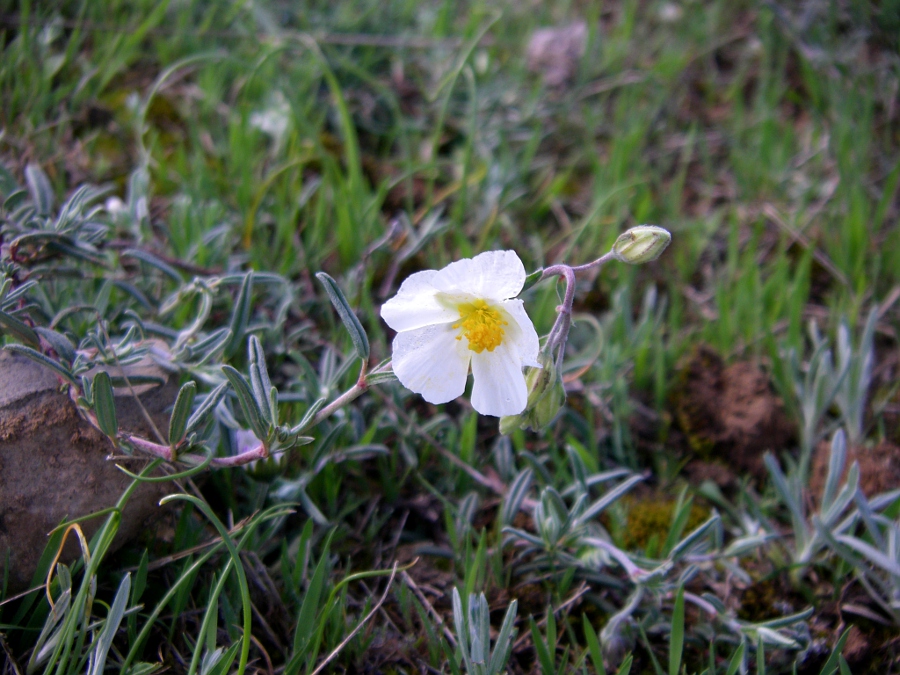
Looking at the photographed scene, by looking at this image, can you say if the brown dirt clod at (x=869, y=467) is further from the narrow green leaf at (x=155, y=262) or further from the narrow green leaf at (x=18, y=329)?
the narrow green leaf at (x=18, y=329)

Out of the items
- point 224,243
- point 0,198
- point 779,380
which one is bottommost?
point 779,380


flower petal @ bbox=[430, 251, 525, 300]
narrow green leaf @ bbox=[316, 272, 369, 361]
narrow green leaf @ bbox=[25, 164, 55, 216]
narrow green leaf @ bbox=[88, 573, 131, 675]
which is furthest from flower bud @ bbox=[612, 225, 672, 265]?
narrow green leaf @ bbox=[25, 164, 55, 216]

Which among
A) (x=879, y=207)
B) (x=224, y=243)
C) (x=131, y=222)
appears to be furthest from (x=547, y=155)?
(x=131, y=222)

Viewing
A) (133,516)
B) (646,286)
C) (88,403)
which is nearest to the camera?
(88,403)

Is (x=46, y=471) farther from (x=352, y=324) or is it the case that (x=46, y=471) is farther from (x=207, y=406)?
(x=352, y=324)

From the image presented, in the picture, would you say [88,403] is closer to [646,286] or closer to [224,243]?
[224,243]

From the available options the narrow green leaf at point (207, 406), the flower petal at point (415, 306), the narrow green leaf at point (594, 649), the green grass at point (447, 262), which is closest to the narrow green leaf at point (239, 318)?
the green grass at point (447, 262)

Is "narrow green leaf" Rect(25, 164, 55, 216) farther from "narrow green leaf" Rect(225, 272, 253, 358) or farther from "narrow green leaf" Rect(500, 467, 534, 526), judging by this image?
"narrow green leaf" Rect(500, 467, 534, 526)

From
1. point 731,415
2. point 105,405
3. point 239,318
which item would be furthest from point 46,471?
point 731,415
